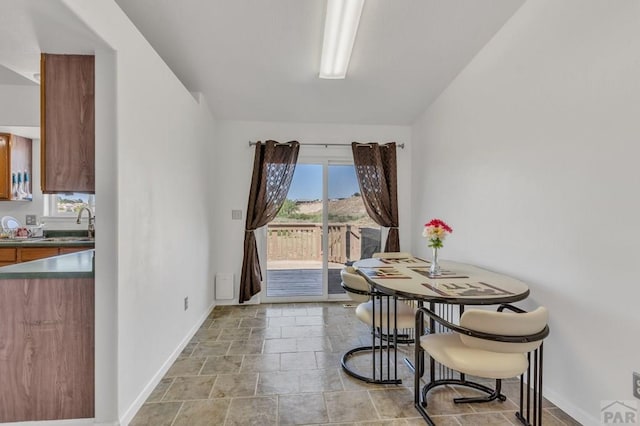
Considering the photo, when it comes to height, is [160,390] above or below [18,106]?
below

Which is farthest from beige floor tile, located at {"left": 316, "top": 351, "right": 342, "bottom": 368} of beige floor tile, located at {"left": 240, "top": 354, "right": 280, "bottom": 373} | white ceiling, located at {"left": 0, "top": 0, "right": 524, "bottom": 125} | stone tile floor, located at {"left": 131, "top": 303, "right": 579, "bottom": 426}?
white ceiling, located at {"left": 0, "top": 0, "right": 524, "bottom": 125}

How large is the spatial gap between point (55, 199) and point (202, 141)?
2201mm

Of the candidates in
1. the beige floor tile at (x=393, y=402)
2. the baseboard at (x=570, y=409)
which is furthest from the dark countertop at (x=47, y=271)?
the baseboard at (x=570, y=409)

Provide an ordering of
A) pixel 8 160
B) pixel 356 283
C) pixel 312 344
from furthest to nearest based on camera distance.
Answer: pixel 8 160 → pixel 312 344 → pixel 356 283

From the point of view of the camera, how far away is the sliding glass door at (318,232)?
446 cm

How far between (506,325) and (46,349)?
2.61m

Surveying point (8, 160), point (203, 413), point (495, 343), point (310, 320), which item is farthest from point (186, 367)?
point (8, 160)

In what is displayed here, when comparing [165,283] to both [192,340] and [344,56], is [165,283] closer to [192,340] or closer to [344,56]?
[192,340]

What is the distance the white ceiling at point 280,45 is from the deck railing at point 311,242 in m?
1.70

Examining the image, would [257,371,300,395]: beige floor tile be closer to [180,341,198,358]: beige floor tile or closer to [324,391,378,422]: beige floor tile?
[324,391,378,422]: beige floor tile

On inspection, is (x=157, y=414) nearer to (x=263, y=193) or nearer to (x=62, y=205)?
(x=263, y=193)

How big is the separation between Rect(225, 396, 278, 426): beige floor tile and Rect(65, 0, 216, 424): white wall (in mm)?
630

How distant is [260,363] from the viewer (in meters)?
2.61

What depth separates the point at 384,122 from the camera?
172 inches
